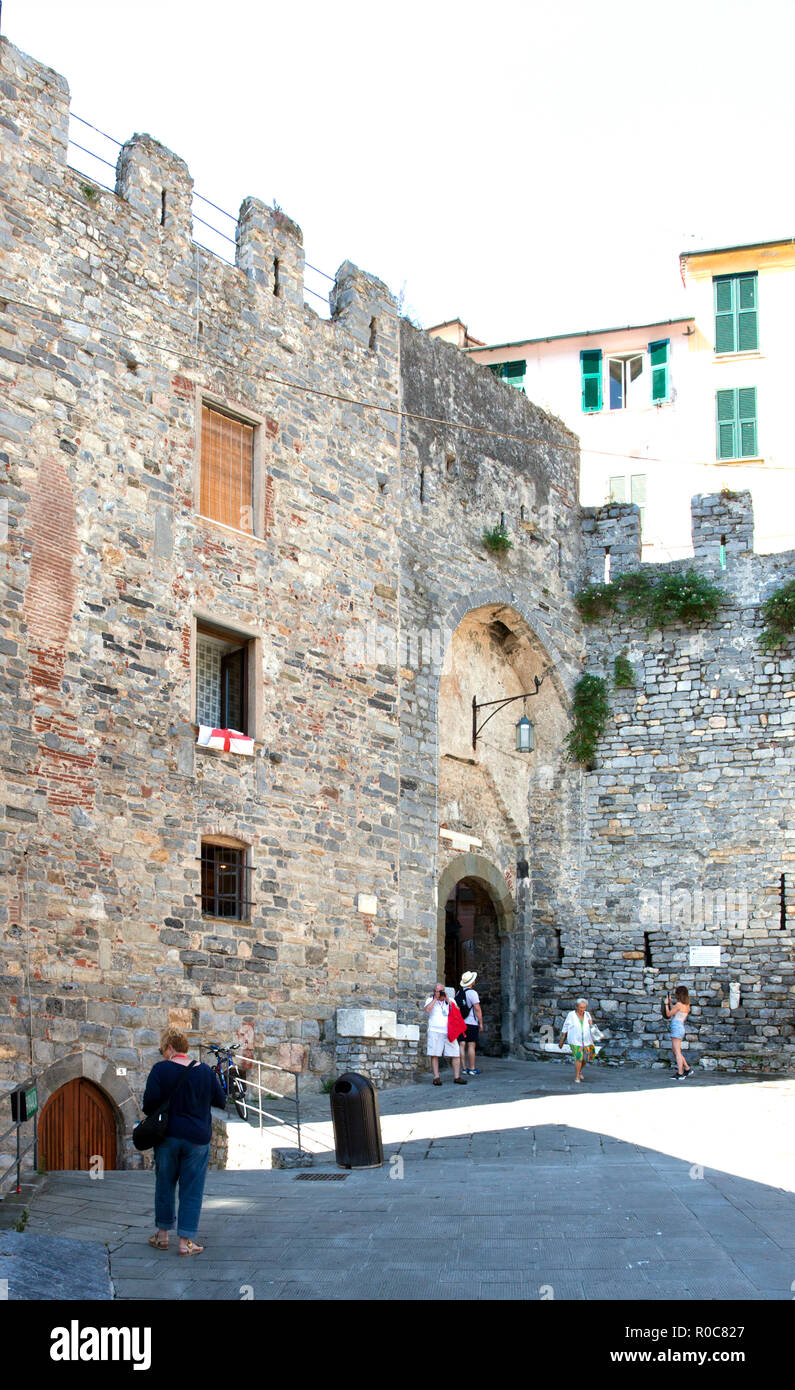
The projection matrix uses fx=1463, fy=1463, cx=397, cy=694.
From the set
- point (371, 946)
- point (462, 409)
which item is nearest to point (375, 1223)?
point (371, 946)

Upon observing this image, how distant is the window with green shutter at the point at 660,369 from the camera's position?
2391cm

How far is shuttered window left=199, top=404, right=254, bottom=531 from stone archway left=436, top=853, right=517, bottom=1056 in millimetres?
5306

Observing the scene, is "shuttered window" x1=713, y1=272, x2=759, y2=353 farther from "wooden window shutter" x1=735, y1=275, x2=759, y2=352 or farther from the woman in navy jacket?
the woman in navy jacket

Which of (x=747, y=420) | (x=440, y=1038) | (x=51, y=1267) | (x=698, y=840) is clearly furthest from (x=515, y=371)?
(x=51, y=1267)

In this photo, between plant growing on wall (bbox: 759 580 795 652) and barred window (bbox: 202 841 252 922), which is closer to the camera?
barred window (bbox: 202 841 252 922)

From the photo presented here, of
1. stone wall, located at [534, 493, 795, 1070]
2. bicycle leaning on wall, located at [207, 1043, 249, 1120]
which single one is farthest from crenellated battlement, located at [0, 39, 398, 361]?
bicycle leaning on wall, located at [207, 1043, 249, 1120]

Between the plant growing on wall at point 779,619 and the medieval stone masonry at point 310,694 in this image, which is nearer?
the medieval stone masonry at point 310,694

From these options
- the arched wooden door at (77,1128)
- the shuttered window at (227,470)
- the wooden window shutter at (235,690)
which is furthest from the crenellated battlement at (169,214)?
the arched wooden door at (77,1128)

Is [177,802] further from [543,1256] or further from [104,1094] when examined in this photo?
[543,1256]

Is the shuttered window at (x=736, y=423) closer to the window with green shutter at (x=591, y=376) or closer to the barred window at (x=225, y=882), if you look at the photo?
the window with green shutter at (x=591, y=376)

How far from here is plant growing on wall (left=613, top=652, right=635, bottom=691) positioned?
61.2 ft

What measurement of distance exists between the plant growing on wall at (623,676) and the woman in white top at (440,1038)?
5.63m

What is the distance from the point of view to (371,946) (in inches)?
586
